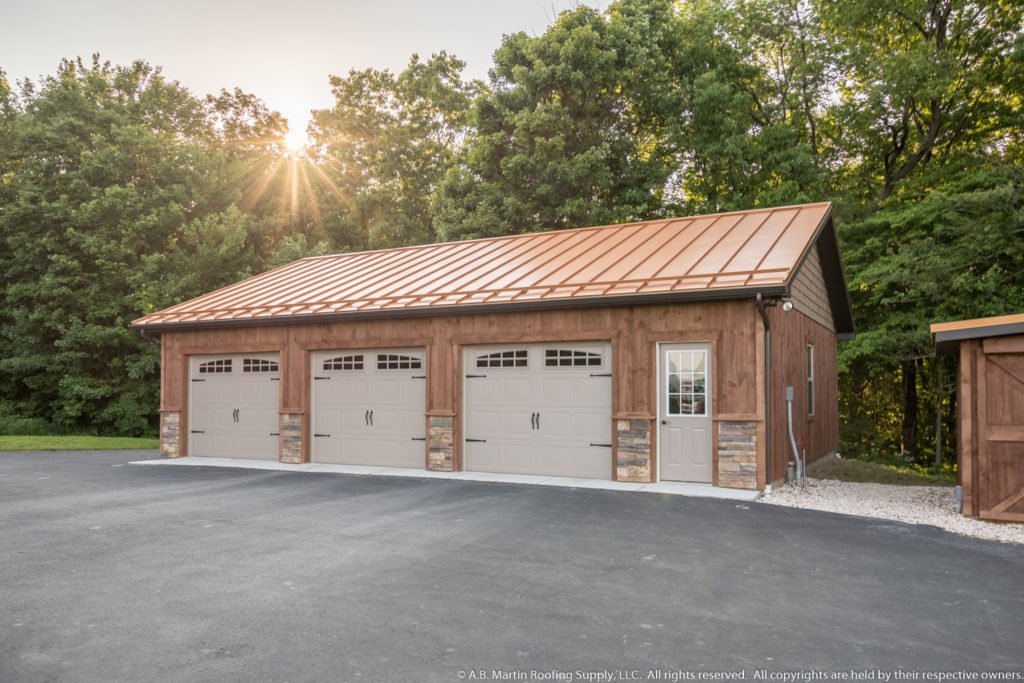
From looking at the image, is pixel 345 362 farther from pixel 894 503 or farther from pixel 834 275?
pixel 834 275

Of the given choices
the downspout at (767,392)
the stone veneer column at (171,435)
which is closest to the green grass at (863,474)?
the downspout at (767,392)

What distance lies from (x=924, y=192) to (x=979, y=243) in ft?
15.2

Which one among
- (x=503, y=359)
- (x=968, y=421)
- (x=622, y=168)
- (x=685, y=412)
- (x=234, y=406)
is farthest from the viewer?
(x=622, y=168)

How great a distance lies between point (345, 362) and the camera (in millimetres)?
13414

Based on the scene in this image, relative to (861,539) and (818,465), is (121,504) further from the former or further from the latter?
(818,465)

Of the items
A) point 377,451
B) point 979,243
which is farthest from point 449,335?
point 979,243

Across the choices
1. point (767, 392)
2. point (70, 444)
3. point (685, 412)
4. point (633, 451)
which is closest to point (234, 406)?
point (70, 444)

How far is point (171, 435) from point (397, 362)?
19.4 feet

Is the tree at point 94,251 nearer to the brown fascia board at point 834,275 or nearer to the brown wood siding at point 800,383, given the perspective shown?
the brown fascia board at point 834,275

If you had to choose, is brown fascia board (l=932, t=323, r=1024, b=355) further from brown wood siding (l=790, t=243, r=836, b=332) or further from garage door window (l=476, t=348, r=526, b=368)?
garage door window (l=476, t=348, r=526, b=368)

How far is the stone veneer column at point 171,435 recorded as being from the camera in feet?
49.7

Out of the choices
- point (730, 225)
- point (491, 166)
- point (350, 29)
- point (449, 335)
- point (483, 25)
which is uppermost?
point (483, 25)

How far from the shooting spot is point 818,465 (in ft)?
45.5

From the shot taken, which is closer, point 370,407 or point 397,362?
point 397,362
